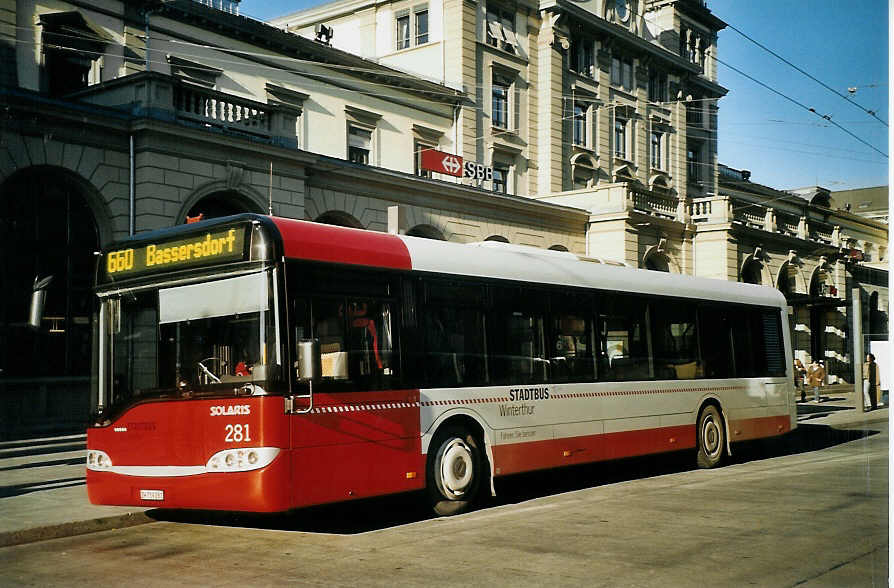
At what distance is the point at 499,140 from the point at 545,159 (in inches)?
106

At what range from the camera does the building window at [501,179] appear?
126 feet

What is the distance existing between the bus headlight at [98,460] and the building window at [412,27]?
29848 mm

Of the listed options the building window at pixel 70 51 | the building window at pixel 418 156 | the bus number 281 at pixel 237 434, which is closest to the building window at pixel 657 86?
the building window at pixel 418 156

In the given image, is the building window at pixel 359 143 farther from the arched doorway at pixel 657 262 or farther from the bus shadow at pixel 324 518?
the bus shadow at pixel 324 518

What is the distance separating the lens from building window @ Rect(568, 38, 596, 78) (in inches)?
1626

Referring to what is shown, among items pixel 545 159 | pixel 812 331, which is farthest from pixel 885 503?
pixel 545 159

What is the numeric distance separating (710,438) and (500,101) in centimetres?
2495

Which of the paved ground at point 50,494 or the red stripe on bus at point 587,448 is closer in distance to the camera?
the paved ground at point 50,494

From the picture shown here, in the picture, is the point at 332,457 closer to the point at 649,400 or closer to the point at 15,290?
the point at 649,400

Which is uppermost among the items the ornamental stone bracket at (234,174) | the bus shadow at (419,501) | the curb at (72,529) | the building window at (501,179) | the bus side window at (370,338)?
the building window at (501,179)

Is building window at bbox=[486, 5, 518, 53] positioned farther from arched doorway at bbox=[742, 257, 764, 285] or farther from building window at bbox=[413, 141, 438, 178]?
arched doorway at bbox=[742, 257, 764, 285]

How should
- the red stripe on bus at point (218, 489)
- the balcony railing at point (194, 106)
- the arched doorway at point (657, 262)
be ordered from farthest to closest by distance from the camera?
the arched doorway at point (657, 262), the balcony railing at point (194, 106), the red stripe on bus at point (218, 489)

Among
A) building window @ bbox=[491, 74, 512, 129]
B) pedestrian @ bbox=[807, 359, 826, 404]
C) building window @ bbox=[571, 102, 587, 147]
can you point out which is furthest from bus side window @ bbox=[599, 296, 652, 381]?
building window @ bbox=[571, 102, 587, 147]

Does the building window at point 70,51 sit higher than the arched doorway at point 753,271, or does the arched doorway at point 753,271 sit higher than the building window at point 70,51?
the building window at point 70,51
